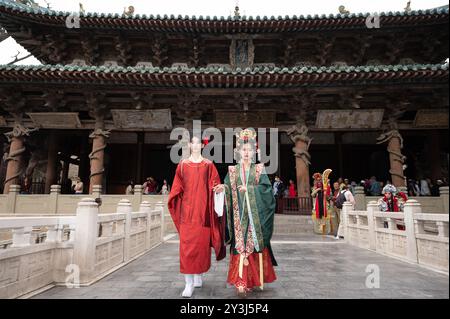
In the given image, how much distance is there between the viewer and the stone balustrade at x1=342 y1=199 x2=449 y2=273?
4420 millimetres

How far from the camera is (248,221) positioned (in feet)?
11.1

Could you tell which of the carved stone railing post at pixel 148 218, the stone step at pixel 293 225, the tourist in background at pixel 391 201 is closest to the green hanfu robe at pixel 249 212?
the carved stone railing post at pixel 148 218

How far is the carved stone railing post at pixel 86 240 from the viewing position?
3.83 metres

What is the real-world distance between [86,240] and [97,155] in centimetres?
631

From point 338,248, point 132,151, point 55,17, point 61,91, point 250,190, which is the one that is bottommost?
point 338,248

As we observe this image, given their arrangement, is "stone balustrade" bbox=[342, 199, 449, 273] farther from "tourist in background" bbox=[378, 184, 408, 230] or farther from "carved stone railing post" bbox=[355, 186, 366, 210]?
"carved stone railing post" bbox=[355, 186, 366, 210]

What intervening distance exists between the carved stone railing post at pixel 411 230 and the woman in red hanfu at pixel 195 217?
3.73 m

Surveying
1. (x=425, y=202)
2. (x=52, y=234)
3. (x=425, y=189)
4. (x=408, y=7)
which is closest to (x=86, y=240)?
(x=52, y=234)

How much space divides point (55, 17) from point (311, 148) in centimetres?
1168

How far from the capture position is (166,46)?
11.9 metres

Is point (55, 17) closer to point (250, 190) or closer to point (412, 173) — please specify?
point (250, 190)

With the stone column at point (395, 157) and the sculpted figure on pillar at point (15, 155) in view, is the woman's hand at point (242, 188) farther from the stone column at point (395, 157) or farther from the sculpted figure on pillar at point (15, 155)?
the sculpted figure on pillar at point (15, 155)

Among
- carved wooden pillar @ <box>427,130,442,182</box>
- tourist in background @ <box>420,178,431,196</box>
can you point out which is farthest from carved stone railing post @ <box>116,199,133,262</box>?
carved wooden pillar @ <box>427,130,442,182</box>

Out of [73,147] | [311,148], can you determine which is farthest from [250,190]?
[73,147]
